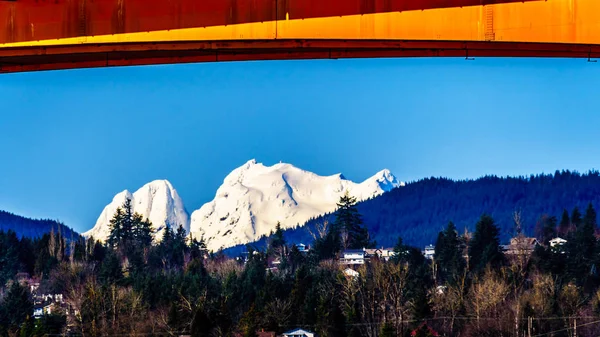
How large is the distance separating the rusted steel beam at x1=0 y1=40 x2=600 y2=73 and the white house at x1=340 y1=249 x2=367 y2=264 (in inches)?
5024

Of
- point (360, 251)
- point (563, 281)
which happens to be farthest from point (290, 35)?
point (360, 251)

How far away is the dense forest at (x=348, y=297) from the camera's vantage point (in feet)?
304

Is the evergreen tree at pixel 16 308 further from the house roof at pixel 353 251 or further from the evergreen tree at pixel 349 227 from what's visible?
the evergreen tree at pixel 349 227

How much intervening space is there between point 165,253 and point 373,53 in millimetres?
143687

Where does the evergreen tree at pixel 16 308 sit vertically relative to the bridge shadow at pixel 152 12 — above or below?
below

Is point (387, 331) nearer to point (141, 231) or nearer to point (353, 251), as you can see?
point (353, 251)

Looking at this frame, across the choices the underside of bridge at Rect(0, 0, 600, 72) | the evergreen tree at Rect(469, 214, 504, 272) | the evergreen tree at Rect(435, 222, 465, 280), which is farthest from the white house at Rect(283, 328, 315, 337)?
the underside of bridge at Rect(0, 0, 600, 72)

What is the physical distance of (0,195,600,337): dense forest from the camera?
9275 cm

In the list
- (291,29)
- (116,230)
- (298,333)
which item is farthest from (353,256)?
Result: (291,29)

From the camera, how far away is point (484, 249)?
13050cm

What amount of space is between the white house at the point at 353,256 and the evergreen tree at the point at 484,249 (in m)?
16.9

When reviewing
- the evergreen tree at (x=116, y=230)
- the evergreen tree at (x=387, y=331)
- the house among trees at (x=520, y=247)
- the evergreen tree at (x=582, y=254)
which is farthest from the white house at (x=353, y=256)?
the evergreen tree at (x=387, y=331)

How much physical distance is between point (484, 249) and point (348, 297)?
3456cm

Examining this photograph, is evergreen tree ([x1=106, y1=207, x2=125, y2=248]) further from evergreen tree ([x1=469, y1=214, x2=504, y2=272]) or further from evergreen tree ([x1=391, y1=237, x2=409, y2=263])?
evergreen tree ([x1=469, y1=214, x2=504, y2=272])
